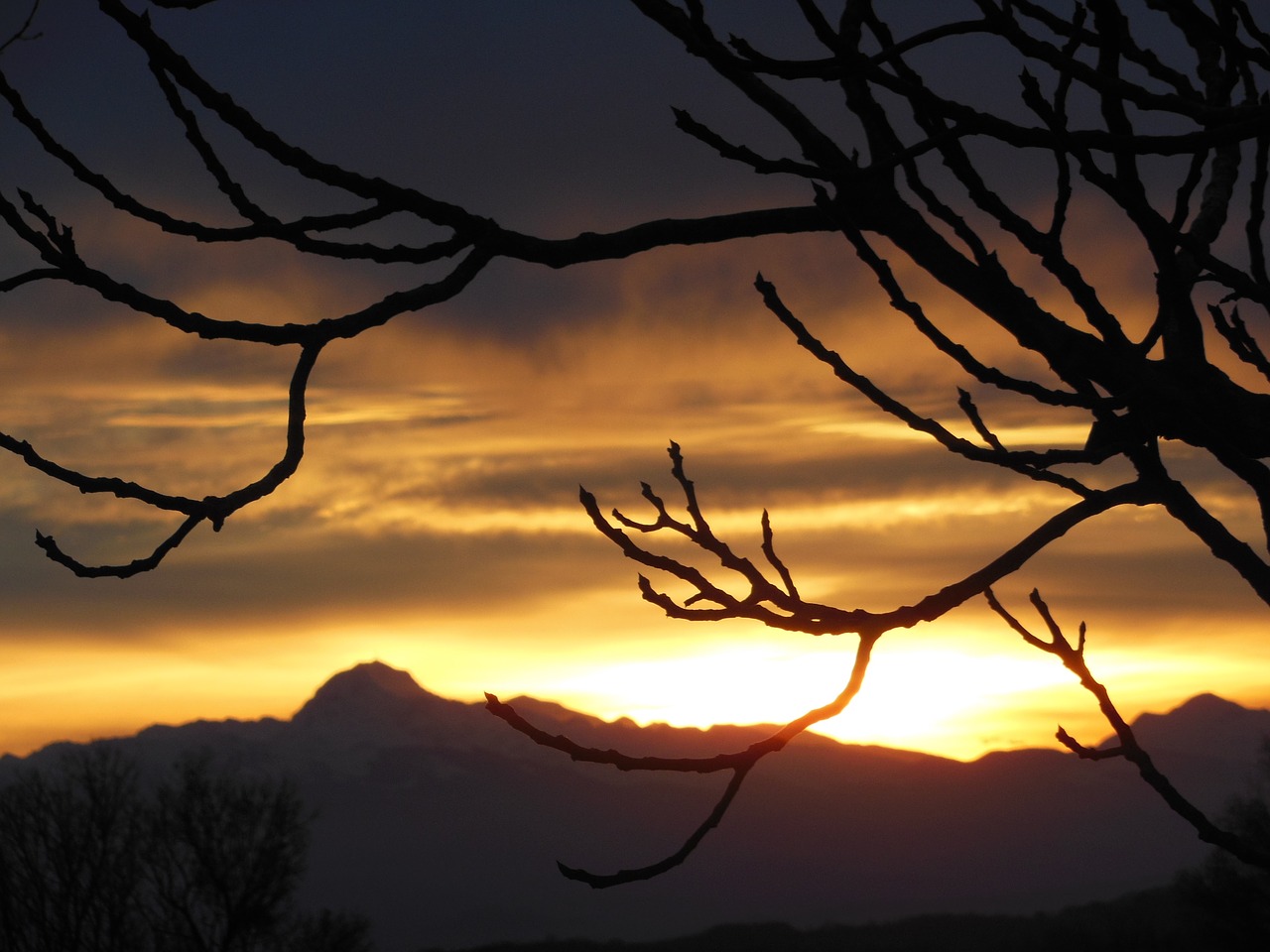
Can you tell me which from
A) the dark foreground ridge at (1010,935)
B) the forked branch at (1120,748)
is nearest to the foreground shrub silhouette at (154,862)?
the dark foreground ridge at (1010,935)

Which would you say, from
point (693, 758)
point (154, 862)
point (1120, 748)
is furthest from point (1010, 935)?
point (693, 758)

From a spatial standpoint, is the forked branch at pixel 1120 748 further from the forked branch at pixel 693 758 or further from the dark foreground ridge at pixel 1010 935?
the dark foreground ridge at pixel 1010 935

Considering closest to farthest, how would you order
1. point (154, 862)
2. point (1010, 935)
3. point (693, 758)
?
point (693, 758) → point (154, 862) → point (1010, 935)

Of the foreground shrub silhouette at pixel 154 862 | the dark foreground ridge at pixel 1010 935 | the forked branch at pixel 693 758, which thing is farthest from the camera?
the dark foreground ridge at pixel 1010 935

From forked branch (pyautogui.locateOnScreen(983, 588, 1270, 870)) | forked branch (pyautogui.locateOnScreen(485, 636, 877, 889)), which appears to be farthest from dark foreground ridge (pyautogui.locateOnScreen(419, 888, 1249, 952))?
forked branch (pyautogui.locateOnScreen(485, 636, 877, 889))

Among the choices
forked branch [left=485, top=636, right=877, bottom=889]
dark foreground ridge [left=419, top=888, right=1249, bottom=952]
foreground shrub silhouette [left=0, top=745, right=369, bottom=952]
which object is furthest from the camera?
dark foreground ridge [left=419, top=888, right=1249, bottom=952]

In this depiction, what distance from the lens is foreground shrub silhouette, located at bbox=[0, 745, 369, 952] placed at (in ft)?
153

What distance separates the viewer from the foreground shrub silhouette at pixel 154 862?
46562 mm

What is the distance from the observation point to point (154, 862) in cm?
4997

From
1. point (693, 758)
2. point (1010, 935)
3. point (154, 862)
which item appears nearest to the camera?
point (693, 758)

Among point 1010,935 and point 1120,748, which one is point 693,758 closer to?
point 1120,748

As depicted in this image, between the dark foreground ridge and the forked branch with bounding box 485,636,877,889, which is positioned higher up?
the forked branch with bounding box 485,636,877,889

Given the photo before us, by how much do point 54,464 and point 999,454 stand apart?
2411mm

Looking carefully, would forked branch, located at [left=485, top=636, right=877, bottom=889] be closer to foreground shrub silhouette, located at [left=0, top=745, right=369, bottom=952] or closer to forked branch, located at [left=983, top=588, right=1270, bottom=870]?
forked branch, located at [left=983, top=588, right=1270, bottom=870]
